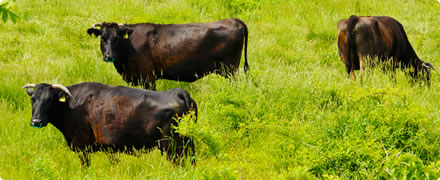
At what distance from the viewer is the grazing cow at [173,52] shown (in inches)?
344

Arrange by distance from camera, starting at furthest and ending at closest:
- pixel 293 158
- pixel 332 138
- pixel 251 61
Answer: pixel 251 61, pixel 332 138, pixel 293 158

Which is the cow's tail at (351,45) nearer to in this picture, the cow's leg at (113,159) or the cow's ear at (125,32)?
the cow's ear at (125,32)

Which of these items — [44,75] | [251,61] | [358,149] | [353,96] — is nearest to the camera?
[358,149]

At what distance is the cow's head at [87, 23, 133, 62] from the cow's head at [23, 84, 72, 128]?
2180 millimetres

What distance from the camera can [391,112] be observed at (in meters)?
5.88

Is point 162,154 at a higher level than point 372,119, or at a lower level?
lower

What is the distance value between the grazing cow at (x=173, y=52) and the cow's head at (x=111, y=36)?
0.08 meters

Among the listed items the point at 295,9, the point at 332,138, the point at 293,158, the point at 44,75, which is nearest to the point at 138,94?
the point at 293,158

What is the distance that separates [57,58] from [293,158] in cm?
627

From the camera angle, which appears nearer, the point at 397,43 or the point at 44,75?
the point at 44,75

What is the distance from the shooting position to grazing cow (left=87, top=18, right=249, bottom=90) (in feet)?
28.7

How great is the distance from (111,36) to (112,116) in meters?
2.91

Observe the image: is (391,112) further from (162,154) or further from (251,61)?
(251,61)

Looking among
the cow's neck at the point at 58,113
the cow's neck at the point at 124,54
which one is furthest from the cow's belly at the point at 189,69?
the cow's neck at the point at 58,113
